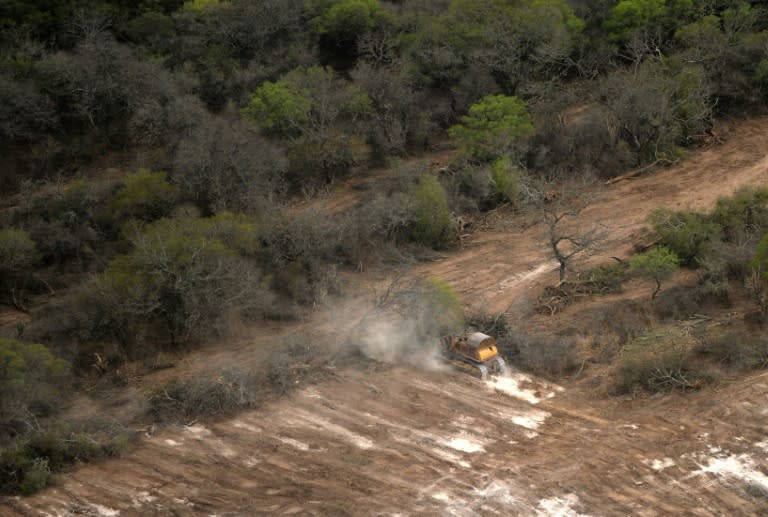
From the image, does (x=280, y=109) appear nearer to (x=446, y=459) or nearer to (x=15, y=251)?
(x=15, y=251)

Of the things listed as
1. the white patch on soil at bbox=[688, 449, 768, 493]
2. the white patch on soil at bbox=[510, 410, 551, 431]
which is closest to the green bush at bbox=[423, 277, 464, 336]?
the white patch on soil at bbox=[510, 410, 551, 431]

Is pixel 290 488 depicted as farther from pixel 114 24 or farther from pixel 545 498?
pixel 114 24

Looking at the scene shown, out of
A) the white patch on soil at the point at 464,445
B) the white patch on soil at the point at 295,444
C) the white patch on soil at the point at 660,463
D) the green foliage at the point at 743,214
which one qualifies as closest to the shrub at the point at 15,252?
the white patch on soil at the point at 295,444

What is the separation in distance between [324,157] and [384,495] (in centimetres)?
1693

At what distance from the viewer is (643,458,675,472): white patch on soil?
62.2ft

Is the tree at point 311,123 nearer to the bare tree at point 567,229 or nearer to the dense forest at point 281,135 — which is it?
the dense forest at point 281,135

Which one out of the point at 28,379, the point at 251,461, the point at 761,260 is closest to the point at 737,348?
the point at 761,260

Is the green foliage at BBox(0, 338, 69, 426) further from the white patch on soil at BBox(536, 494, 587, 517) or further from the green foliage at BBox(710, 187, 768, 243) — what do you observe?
the green foliage at BBox(710, 187, 768, 243)

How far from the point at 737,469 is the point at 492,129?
657 inches

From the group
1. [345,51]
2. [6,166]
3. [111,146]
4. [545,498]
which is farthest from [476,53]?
[545,498]

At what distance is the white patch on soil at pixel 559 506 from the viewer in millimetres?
17859

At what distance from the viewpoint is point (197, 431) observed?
67.3 feet

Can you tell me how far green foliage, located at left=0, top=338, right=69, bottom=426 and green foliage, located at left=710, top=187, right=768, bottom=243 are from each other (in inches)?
735

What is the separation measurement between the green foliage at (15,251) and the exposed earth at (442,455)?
7156mm
